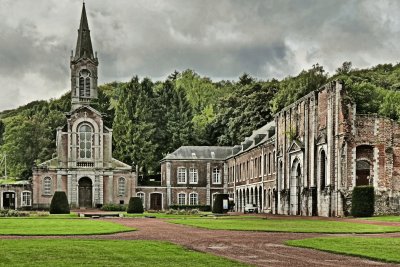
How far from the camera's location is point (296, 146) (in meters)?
56.7

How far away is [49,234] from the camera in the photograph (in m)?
25.3

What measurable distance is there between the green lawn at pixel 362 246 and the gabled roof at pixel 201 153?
62.4 meters

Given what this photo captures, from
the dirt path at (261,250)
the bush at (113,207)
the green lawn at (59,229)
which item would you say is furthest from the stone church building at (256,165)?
the dirt path at (261,250)

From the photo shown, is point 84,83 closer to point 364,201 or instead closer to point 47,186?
point 47,186

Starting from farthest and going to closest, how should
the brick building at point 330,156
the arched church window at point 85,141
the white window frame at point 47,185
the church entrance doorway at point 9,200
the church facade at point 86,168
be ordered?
the arched church window at point 85,141
the church facade at point 86,168
the white window frame at point 47,185
the church entrance doorway at point 9,200
the brick building at point 330,156

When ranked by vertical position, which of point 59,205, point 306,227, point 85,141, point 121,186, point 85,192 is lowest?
point 59,205

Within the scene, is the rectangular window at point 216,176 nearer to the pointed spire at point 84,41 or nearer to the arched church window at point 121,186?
the arched church window at point 121,186

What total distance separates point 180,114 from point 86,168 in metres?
21.3

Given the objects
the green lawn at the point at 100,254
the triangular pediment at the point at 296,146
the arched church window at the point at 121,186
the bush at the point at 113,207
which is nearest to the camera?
the green lawn at the point at 100,254

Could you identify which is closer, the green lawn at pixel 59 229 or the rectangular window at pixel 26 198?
the green lawn at pixel 59 229

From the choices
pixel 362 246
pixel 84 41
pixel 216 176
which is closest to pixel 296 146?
pixel 216 176

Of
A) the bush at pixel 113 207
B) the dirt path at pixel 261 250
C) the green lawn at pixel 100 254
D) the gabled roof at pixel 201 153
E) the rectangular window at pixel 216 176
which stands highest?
the gabled roof at pixel 201 153

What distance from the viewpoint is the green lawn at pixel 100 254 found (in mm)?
15195

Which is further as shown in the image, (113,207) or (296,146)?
(113,207)
